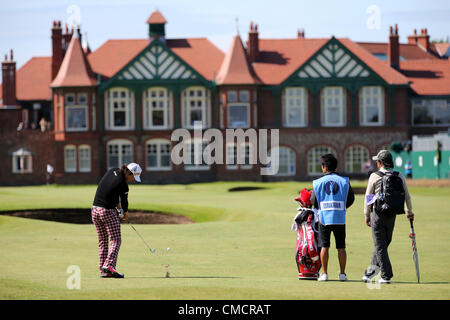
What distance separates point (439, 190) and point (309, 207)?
27664 millimetres

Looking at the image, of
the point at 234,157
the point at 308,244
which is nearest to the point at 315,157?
the point at 234,157

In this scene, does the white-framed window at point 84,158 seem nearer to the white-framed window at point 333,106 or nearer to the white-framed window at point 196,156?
the white-framed window at point 196,156

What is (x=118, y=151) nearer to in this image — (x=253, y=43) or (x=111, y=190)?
(x=253, y=43)

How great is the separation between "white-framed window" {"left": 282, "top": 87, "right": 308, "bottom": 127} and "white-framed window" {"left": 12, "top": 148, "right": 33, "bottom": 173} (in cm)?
1700

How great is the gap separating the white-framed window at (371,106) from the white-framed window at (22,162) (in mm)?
21989

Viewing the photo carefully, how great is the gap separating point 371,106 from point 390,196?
145 ft

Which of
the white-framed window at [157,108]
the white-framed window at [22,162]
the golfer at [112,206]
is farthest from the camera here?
the white-framed window at [22,162]

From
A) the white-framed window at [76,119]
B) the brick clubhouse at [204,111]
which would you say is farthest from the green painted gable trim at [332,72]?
the white-framed window at [76,119]

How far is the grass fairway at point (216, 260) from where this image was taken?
→ 10922 millimetres

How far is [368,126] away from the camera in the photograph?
182 feet

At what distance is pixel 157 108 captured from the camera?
55.1 m

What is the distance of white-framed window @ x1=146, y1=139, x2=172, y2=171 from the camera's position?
55.1m

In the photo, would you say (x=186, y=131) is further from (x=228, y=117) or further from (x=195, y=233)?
(x=195, y=233)
